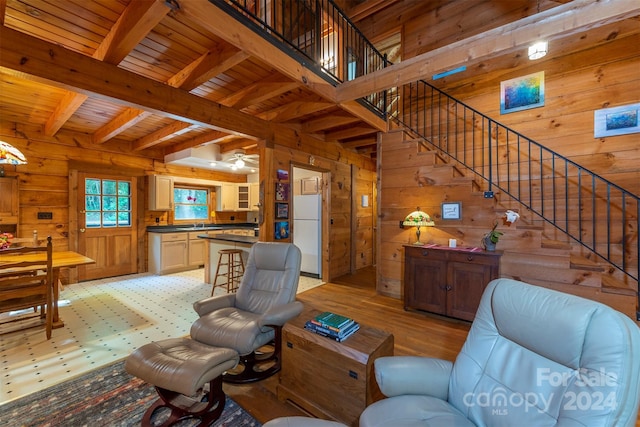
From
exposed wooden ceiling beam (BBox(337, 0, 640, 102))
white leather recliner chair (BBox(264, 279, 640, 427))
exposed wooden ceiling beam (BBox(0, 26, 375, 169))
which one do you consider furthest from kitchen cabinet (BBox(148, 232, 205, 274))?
white leather recliner chair (BBox(264, 279, 640, 427))

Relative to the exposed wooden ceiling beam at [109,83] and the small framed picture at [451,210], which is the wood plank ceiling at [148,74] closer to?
the exposed wooden ceiling beam at [109,83]

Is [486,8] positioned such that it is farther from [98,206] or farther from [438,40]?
[98,206]

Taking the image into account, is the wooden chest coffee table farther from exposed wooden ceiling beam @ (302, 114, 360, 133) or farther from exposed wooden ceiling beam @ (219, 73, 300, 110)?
exposed wooden ceiling beam @ (302, 114, 360, 133)

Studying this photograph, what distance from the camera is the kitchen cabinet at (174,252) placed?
17.5 ft

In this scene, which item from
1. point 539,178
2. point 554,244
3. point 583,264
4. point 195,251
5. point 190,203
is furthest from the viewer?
point 190,203

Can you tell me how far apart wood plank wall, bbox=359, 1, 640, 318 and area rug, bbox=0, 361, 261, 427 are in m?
3.23

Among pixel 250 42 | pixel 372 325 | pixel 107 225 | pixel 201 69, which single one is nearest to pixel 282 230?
pixel 372 325

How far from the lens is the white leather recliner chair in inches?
35.5

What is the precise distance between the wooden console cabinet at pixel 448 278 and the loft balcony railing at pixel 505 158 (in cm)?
106

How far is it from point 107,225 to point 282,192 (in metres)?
3.88

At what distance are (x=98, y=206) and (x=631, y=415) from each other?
6.86 meters

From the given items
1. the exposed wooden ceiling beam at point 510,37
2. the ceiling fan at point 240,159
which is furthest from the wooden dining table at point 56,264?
the exposed wooden ceiling beam at point 510,37

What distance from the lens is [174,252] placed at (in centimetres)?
550

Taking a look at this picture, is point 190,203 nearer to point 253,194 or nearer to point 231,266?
point 253,194
